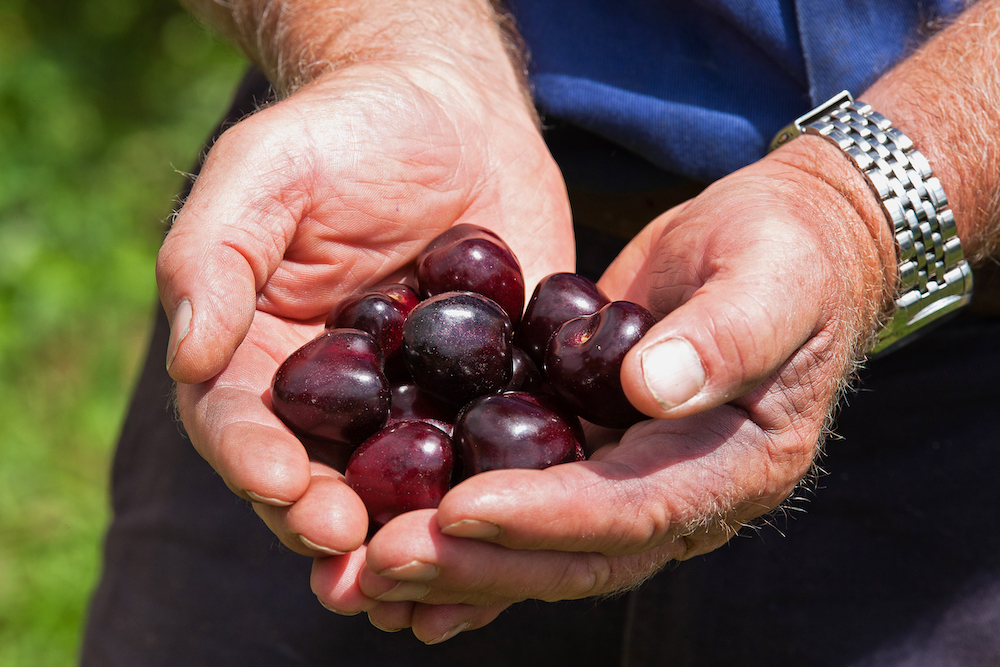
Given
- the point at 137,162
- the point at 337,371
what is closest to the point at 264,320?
the point at 337,371

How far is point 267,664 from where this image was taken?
2473 mm

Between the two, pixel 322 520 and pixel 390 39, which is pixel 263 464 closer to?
pixel 322 520

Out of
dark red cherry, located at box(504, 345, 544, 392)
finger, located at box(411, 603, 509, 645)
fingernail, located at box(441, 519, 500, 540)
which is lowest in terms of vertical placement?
finger, located at box(411, 603, 509, 645)

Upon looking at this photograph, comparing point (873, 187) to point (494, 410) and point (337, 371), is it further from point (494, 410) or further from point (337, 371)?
point (337, 371)

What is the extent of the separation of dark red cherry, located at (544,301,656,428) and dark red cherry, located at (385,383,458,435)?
0.87 ft

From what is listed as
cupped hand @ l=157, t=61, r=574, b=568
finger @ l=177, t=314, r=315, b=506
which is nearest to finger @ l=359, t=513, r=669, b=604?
cupped hand @ l=157, t=61, r=574, b=568

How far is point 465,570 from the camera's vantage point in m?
1.51

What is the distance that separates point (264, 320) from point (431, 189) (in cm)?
59

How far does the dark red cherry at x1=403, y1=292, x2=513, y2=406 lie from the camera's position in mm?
1909

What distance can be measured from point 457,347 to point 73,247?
4.50 m

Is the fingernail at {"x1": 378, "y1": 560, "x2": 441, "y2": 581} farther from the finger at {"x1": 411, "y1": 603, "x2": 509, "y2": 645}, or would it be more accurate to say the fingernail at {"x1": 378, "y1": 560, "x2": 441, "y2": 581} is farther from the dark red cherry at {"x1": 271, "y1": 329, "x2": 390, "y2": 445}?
the dark red cherry at {"x1": 271, "y1": 329, "x2": 390, "y2": 445}

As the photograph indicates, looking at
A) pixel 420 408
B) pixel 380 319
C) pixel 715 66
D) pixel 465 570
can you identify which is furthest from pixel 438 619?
pixel 715 66

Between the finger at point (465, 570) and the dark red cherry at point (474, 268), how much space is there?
0.77 metres

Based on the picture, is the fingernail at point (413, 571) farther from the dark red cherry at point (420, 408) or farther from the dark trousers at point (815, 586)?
the dark trousers at point (815, 586)
